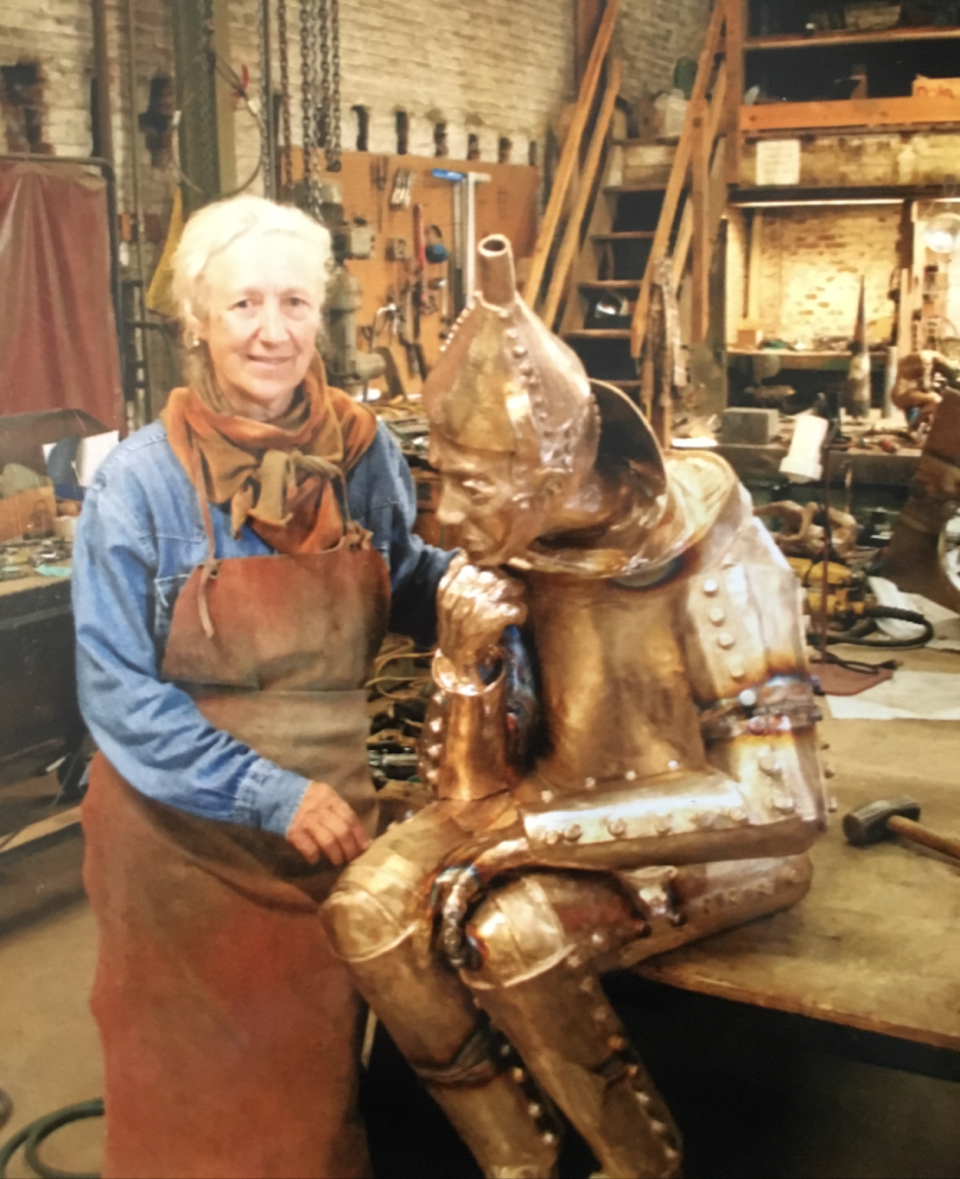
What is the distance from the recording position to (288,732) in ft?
7.64

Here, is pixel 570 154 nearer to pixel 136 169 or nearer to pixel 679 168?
pixel 679 168

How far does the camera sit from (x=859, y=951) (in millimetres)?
2318

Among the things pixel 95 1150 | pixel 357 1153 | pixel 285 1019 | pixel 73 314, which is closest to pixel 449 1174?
pixel 357 1153

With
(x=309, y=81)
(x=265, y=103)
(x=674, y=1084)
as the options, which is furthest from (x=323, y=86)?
(x=674, y=1084)

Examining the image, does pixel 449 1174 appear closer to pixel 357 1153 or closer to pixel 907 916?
pixel 357 1153

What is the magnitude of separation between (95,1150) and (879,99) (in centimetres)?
294

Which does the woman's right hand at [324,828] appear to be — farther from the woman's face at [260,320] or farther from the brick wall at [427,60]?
the brick wall at [427,60]

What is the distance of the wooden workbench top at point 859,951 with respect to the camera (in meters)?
2.13

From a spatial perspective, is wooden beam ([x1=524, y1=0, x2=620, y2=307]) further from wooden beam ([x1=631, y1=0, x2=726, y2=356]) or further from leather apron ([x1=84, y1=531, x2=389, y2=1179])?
leather apron ([x1=84, y1=531, x2=389, y2=1179])

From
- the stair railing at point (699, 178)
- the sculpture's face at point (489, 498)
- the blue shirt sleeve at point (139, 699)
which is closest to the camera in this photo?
the sculpture's face at point (489, 498)

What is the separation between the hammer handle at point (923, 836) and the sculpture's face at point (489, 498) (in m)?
1.30

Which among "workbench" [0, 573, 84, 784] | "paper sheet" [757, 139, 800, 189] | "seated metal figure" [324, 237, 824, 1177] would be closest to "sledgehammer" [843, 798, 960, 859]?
"seated metal figure" [324, 237, 824, 1177]

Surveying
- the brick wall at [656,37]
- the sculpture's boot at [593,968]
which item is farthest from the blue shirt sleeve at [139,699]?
the brick wall at [656,37]

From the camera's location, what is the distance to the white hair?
2146mm
